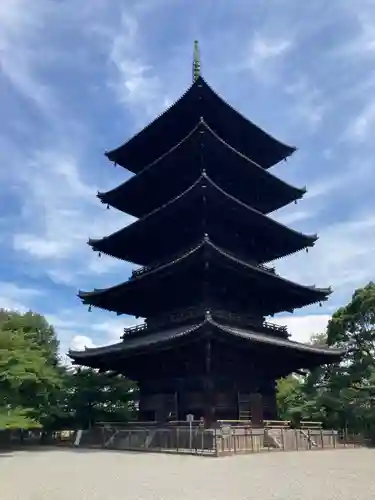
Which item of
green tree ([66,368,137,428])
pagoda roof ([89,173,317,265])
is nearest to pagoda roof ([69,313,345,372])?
green tree ([66,368,137,428])

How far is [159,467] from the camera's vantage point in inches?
546

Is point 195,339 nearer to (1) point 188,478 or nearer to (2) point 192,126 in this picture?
(1) point 188,478

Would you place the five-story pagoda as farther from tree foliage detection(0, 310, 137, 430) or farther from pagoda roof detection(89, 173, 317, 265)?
tree foliage detection(0, 310, 137, 430)

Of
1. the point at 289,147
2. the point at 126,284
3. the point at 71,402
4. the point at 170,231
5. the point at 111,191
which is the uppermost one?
the point at 289,147

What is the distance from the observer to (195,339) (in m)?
20.2

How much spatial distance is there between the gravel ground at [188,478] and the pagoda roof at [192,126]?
59.7 feet

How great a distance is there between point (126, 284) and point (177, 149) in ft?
24.7

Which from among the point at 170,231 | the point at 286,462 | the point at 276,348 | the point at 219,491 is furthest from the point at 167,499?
the point at 170,231

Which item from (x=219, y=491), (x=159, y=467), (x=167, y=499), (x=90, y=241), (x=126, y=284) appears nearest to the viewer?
(x=167, y=499)

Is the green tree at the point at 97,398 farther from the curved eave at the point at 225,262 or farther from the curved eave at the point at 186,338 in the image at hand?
the curved eave at the point at 225,262

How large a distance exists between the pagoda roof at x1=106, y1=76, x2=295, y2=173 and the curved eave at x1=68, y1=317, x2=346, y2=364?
11.5 meters

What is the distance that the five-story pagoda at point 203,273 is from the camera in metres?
22.2

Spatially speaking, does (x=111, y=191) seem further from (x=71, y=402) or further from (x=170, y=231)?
(x=71, y=402)

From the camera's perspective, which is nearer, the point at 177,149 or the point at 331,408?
the point at 177,149
